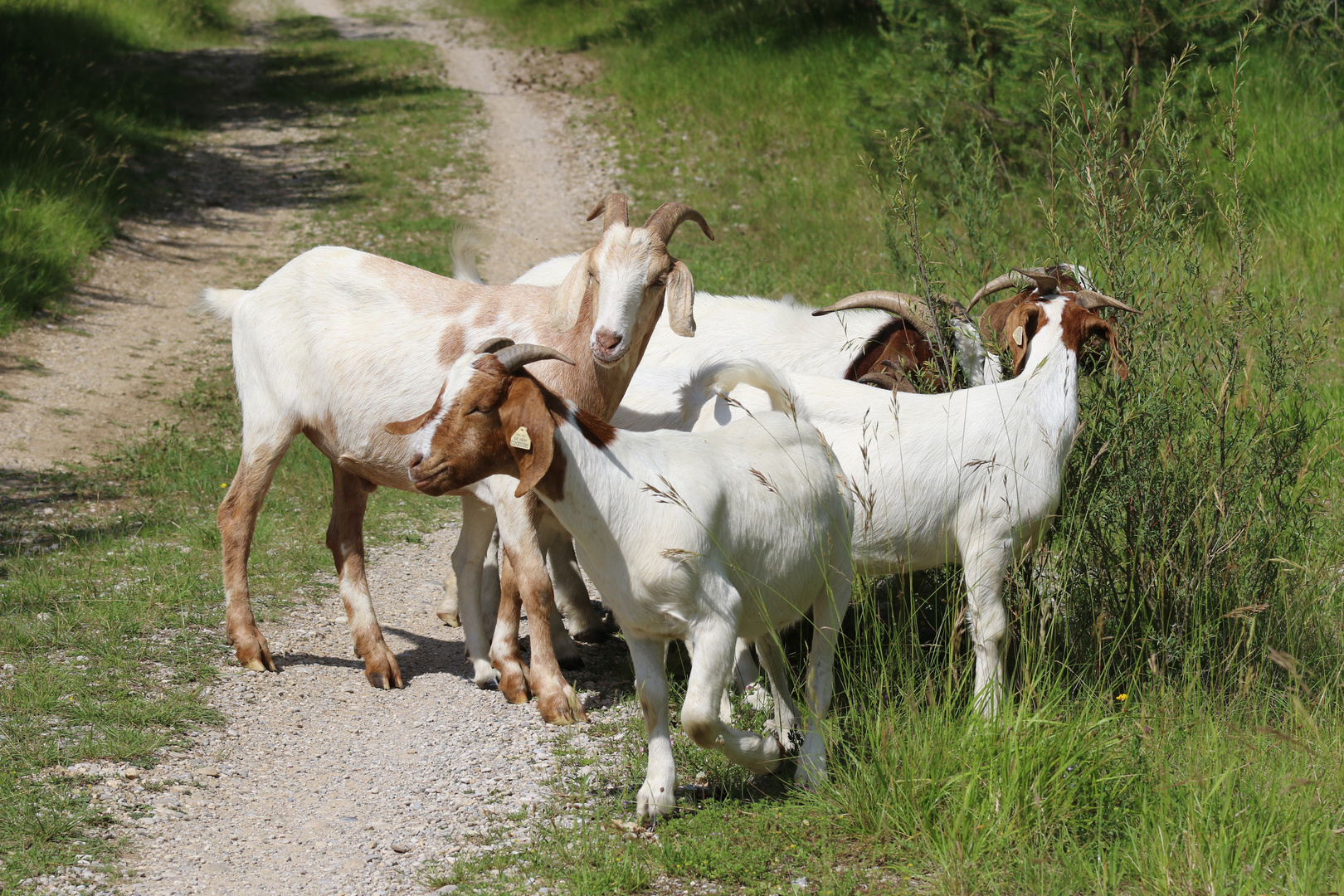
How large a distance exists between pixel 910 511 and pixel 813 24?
571 inches

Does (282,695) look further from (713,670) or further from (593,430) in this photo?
(713,670)

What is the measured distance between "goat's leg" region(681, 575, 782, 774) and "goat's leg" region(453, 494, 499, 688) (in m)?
1.97

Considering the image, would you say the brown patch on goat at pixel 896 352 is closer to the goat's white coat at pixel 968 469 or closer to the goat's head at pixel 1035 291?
the goat's head at pixel 1035 291

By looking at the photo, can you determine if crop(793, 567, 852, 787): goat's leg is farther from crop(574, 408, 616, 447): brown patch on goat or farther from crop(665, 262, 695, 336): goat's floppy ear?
crop(665, 262, 695, 336): goat's floppy ear

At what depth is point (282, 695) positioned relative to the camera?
17.0 ft

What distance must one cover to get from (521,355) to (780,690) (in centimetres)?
154

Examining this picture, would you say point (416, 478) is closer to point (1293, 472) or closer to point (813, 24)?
point (1293, 472)

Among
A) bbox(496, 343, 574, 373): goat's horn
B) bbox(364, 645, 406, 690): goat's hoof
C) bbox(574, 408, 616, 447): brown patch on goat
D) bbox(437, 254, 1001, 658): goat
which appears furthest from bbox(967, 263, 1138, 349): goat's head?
bbox(364, 645, 406, 690): goat's hoof

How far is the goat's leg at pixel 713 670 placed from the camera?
3742 millimetres

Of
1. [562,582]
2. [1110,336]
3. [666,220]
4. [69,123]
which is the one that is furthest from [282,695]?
[69,123]

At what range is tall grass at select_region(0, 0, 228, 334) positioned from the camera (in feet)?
36.8

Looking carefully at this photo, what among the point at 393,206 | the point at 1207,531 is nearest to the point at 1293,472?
the point at 1207,531

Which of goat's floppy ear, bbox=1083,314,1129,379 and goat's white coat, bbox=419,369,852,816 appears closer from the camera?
goat's white coat, bbox=419,369,852,816

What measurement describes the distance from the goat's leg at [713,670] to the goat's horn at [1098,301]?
1.95 metres
